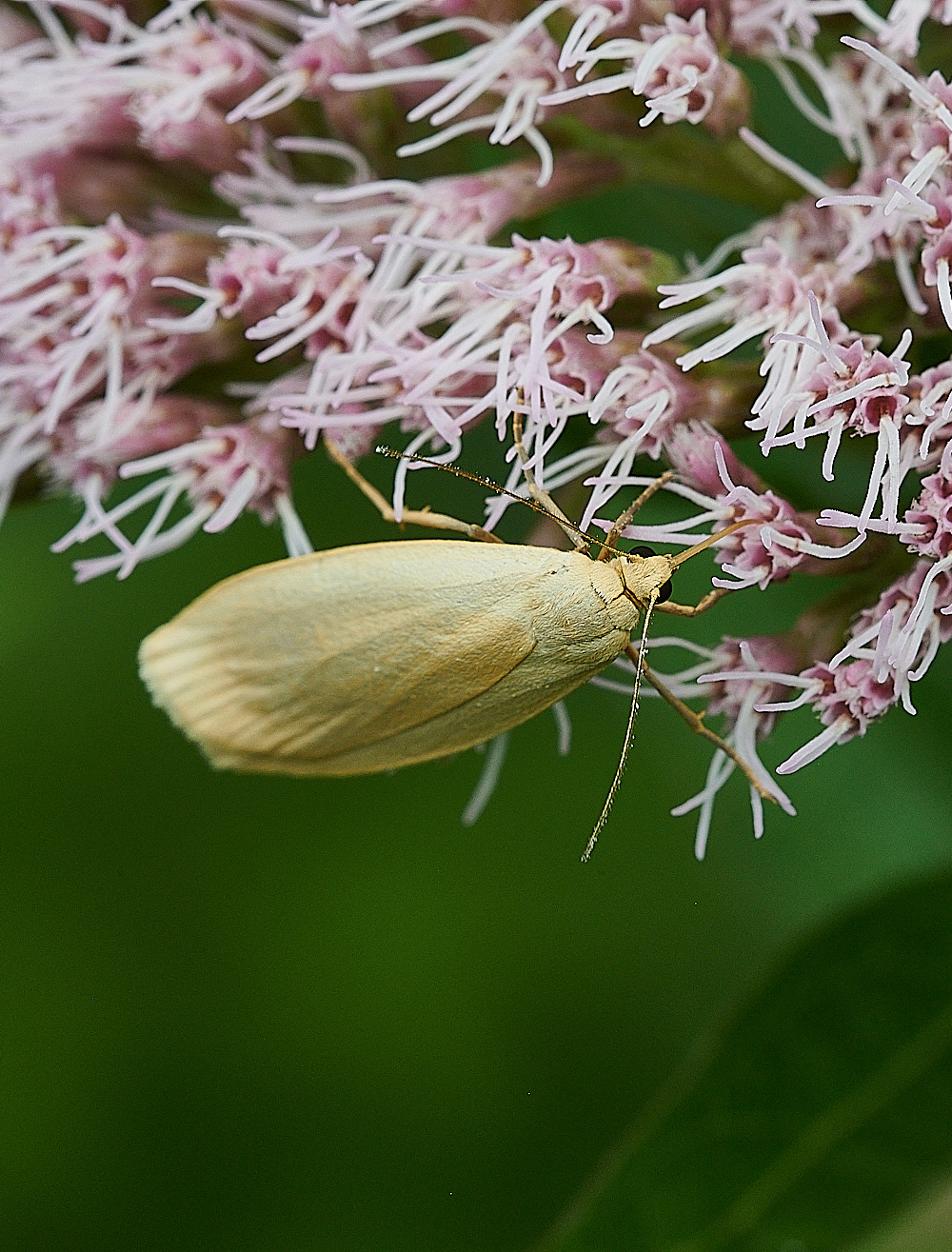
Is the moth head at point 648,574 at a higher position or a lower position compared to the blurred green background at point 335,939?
higher

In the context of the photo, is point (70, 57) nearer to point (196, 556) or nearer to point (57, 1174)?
point (196, 556)

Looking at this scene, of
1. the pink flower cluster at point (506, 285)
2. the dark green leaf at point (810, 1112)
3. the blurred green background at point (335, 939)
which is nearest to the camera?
the pink flower cluster at point (506, 285)

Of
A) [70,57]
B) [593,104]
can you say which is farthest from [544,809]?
[70,57]

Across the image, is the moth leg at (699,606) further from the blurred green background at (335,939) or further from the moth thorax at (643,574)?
the blurred green background at (335,939)

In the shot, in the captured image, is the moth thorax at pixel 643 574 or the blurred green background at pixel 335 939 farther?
the blurred green background at pixel 335 939

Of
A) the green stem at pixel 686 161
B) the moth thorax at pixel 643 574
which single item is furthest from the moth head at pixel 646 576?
the green stem at pixel 686 161

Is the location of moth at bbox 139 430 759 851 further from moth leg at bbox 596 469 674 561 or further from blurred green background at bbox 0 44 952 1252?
blurred green background at bbox 0 44 952 1252

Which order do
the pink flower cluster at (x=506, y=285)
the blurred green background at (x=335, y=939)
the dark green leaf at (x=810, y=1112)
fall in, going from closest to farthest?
1. the pink flower cluster at (x=506, y=285)
2. the dark green leaf at (x=810, y=1112)
3. the blurred green background at (x=335, y=939)
